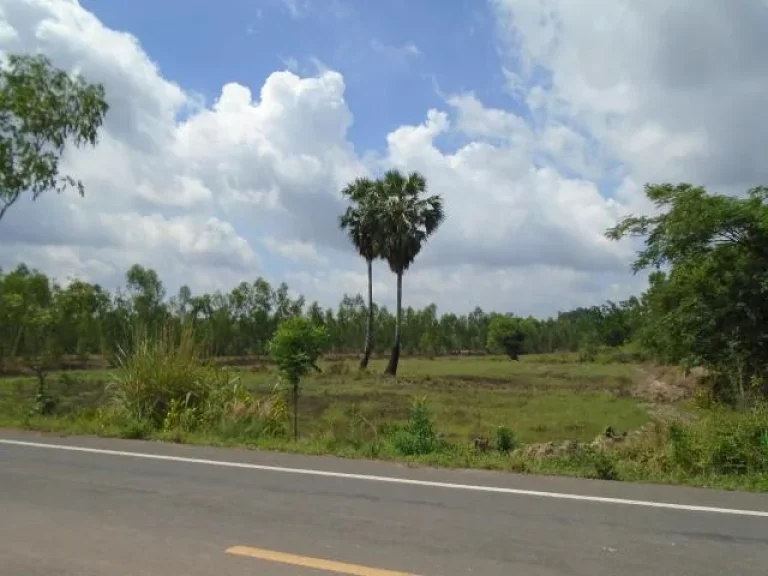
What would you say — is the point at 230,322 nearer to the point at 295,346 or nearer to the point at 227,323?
the point at 227,323

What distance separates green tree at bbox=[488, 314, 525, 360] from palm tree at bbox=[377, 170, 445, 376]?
5726 cm

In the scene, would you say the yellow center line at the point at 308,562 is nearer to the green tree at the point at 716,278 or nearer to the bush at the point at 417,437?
the bush at the point at 417,437

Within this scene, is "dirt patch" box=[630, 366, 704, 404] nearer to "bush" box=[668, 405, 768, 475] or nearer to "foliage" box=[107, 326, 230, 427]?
"bush" box=[668, 405, 768, 475]

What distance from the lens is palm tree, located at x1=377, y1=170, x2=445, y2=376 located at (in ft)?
141

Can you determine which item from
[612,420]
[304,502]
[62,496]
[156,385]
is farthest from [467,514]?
[612,420]

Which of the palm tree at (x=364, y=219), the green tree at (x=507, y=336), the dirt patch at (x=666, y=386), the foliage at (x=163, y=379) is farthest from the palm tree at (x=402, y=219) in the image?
the green tree at (x=507, y=336)

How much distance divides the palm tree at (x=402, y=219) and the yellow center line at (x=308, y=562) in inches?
1482

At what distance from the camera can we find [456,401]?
30.9 meters

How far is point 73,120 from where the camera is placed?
709 inches

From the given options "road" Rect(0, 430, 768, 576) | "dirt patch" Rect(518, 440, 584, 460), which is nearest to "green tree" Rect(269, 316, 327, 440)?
"dirt patch" Rect(518, 440, 584, 460)

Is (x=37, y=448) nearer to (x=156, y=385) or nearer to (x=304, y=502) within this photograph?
(x=156, y=385)

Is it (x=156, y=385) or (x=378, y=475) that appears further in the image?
(x=156, y=385)

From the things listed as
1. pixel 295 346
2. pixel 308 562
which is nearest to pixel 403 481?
pixel 308 562

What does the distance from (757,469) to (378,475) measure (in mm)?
4783
